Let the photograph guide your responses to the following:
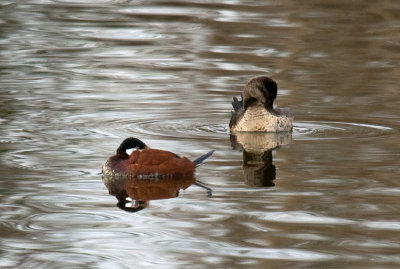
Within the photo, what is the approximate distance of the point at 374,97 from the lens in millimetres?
14656

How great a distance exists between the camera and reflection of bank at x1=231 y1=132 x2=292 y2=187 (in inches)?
409

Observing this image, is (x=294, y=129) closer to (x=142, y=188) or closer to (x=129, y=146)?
(x=129, y=146)

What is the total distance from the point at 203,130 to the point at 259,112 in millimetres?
914

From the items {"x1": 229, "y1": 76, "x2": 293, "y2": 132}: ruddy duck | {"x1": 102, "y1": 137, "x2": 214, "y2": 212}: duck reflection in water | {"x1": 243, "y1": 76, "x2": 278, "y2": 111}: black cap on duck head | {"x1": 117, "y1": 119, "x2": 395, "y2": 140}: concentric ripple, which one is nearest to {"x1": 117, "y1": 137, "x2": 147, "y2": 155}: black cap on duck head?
{"x1": 102, "y1": 137, "x2": 214, "y2": 212}: duck reflection in water

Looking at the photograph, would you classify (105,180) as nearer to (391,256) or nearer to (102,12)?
(391,256)

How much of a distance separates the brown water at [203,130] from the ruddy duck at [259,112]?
203 mm

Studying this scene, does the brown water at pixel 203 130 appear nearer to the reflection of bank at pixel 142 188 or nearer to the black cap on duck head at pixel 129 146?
the reflection of bank at pixel 142 188

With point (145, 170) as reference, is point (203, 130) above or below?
below

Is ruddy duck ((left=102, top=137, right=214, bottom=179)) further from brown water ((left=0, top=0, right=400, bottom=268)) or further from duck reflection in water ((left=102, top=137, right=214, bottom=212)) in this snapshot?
brown water ((left=0, top=0, right=400, bottom=268))

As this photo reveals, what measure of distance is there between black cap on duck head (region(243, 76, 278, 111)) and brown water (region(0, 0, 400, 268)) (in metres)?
0.40

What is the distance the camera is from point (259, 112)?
13539mm

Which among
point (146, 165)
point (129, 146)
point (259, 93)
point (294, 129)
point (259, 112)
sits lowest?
point (294, 129)

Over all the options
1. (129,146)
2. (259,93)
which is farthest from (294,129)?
(129,146)

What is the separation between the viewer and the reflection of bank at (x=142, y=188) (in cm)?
942
